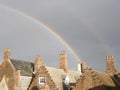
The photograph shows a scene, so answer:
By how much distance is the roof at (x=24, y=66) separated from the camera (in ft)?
163

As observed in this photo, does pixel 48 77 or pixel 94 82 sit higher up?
pixel 48 77

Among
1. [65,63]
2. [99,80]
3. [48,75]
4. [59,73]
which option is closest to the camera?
[99,80]

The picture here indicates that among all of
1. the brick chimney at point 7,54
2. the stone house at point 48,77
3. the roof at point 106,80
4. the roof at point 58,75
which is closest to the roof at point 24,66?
the stone house at point 48,77

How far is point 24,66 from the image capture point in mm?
52125

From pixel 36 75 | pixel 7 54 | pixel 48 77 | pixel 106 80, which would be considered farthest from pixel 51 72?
pixel 106 80

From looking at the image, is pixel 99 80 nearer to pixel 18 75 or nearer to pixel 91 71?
pixel 91 71

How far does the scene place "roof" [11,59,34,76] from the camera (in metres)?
49.8

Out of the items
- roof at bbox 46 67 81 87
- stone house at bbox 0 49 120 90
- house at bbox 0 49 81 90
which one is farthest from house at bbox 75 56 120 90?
roof at bbox 46 67 81 87

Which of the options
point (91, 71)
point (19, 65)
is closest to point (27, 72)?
point (19, 65)

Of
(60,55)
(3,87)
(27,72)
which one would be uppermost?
(60,55)

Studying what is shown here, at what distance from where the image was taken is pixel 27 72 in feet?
165

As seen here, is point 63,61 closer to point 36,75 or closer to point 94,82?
point 36,75

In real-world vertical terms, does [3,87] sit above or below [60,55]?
below

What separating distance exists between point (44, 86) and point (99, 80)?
11906 mm
